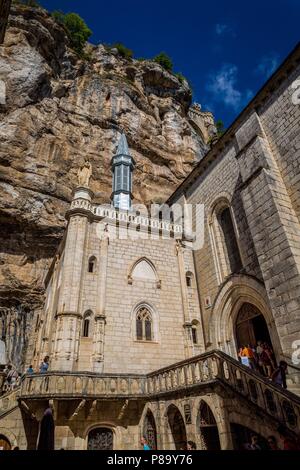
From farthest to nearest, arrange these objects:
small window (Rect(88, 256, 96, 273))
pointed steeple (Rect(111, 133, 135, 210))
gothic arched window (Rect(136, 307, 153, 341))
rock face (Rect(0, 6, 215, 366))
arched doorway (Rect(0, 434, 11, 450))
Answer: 1. pointed steeple (Rect(111, 133, 135, 210))
2. rock face (Rect(0, 6, 215, 366))
3. small window (Rect(88, 256, 96, 273))
4. gothic arched window (Rect(136, 307, 153, 341))
5. arched doorway (Rect(0, 434, 11, 450))

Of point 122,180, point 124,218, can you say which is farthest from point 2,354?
point 122,180

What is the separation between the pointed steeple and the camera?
20953mm

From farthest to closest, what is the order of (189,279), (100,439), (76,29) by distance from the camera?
1. (76,29)
2. (189,279)
3. (100,439)

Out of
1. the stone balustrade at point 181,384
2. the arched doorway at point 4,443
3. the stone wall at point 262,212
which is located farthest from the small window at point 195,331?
the arched doorway at point 4,443

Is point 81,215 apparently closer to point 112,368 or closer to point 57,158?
point 112,368

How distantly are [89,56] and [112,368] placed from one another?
3197 cm

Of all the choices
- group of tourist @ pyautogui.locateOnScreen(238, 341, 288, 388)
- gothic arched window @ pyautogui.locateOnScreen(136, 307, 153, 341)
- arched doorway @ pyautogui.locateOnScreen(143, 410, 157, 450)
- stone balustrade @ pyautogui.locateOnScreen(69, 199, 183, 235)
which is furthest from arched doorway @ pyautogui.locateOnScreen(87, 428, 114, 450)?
stone balustrade @ pyautogui.locateOnScreen(69, 199, 183, 235)

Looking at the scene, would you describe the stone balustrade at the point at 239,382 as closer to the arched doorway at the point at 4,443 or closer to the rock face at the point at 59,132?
the arched doorway at the point at 4,443

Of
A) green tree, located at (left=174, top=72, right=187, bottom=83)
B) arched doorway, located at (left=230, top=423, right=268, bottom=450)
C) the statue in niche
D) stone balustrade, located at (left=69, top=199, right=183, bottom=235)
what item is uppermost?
green tree, located at (left=174, top=72, right=187, bottom=83)

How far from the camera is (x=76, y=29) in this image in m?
33.2

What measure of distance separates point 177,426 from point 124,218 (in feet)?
30.4

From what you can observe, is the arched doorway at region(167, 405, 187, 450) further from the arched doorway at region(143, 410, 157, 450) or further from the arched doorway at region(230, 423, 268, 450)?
the arched doorway at region(230, 423, 268, 450)

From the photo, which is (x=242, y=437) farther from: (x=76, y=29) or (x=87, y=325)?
(x=76, y=29)

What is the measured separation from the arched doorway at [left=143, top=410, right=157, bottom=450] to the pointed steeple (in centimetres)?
1362
